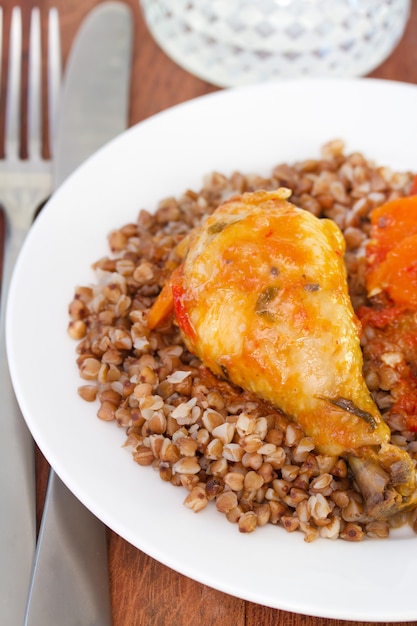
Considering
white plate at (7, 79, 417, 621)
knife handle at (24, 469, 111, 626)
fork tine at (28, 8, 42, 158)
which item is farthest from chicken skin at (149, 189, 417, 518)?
fork tine at (28, 8, 42, 158)

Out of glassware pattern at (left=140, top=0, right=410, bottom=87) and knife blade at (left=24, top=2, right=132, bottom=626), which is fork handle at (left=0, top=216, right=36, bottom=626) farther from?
glassware pattern at (left=140, top=0, right=410, bottom=87)

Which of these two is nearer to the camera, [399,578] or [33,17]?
[399,578]

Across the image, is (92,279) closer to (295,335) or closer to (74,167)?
(74,167)

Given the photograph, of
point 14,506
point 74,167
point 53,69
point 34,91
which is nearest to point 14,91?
point 34,91

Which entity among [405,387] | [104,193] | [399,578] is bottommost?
[399,578]

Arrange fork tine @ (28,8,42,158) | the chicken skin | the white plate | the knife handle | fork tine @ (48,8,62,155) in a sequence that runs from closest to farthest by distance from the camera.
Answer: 1. the white plate
2. the knife handle
3. the chicken skin
4. fork tine @ (28,8,42,158)
5. fork tine @ (48,8,62,155)

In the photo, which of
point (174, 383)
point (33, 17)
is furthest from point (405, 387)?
point (33, 17)

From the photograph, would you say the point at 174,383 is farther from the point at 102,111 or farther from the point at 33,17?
the point at 33,17
